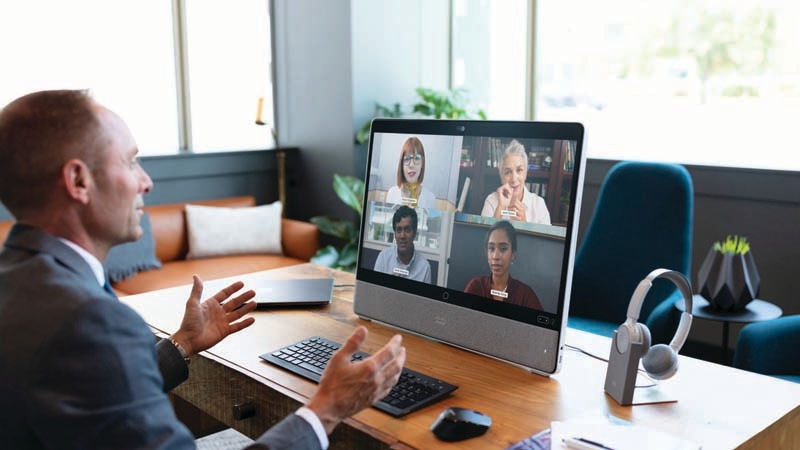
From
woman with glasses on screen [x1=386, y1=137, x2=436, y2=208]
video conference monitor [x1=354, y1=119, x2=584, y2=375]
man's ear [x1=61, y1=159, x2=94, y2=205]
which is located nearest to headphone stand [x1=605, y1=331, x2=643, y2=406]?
video conference monitor [x1=354, y1=119, x2=584, y2=375]

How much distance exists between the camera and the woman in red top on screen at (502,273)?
157cm

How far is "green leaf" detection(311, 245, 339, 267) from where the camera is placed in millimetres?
4375

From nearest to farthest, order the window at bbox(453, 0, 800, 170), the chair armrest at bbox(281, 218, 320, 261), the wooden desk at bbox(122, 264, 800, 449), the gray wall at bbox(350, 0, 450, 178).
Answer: the wooden desk at bbox(122, 264, 800, 449), the window at bbox(453, 0, 800, 170), the chair armrest at bbox(281, 218, 320, 261), the gray wall at bbox(350, 0, 450, 178)

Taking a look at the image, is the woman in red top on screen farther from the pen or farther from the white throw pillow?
the white throw pillow

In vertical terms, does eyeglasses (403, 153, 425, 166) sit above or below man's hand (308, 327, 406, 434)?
above

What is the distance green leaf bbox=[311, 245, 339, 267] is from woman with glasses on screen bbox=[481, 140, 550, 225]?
2818mm

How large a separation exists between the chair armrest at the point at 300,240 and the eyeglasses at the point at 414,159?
2.80 m

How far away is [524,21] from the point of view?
4.69 metres

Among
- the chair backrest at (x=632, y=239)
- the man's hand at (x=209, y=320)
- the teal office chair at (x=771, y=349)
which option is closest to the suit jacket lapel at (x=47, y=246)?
the man's hand at (x=209, y=320)

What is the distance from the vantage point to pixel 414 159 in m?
1.81

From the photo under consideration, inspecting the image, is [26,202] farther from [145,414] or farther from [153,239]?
[153,239]

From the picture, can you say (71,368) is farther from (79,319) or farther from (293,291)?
(293,291)

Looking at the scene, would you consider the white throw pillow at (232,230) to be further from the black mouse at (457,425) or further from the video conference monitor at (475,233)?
the black mouse at (457,425)

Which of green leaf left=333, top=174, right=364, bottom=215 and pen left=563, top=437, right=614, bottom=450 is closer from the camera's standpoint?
pen left=563, top=437, right=614, bottom=450
